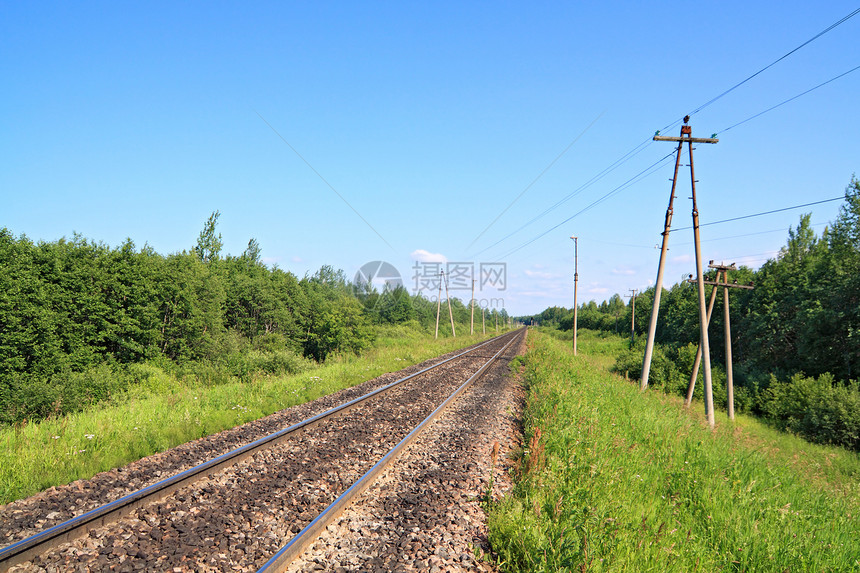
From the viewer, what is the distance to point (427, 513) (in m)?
4.87

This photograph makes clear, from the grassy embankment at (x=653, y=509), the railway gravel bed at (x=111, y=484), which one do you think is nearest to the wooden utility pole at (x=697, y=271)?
the grassy embankment at (x=653, y=509)

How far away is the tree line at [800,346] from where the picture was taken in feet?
61.1

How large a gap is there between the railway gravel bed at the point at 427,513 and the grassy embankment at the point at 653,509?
0.37 m

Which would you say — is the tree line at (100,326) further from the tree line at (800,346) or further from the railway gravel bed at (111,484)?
the tree line at (800,346)

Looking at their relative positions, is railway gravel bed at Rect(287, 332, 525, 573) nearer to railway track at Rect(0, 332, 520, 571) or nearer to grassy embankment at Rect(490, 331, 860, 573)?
railway track at Rect(0, 332, 520, 571)

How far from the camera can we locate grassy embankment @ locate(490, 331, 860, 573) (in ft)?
12.9

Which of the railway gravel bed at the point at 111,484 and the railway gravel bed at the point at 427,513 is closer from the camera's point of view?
the railway gravel bed at the point at 427,513

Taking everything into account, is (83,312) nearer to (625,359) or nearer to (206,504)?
(206,504)

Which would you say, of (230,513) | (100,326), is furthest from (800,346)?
(100,326)

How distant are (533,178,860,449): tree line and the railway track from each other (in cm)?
2154

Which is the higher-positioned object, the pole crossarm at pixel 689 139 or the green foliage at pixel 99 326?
the pole crossarm at pixel 689 139

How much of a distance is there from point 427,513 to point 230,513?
2.21m

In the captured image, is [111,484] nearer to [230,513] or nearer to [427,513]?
[230,513]

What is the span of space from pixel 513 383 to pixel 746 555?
11.5 meters
